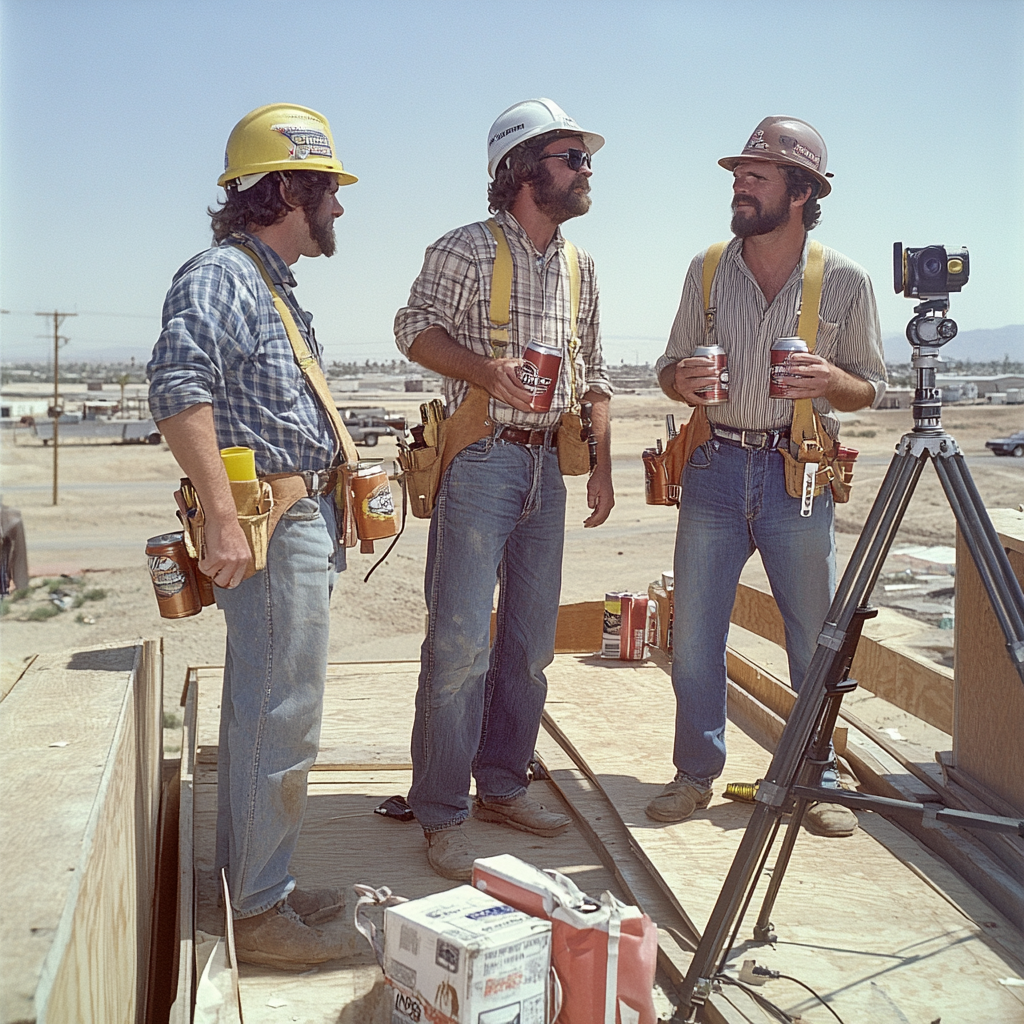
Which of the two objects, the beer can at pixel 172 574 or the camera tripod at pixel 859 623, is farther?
the beer can at pixel 172 574

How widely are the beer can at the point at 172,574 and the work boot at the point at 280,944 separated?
871 mm

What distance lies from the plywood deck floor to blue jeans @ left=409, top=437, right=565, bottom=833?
1.04ft

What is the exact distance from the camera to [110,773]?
2205mm

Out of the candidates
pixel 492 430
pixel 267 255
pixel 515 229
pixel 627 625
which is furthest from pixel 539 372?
pixel 627 625

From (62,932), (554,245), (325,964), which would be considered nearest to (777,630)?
(554,245)

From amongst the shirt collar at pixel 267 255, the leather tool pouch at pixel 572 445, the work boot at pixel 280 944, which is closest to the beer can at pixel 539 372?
the leather tool pouch at pixel 572 445

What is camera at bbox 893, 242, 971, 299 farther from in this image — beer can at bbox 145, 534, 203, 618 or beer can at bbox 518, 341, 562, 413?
beer can at bbox 145, 534, 203, 618

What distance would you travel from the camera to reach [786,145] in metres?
3.75

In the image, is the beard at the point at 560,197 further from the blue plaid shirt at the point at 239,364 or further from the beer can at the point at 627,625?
the beer can at the point at 627,625

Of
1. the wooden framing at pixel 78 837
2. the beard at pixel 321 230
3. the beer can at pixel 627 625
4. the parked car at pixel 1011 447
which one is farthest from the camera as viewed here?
the parked car at pixel 1011 447

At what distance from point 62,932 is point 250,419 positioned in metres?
1.61

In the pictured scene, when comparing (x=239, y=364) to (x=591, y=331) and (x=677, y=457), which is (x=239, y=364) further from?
(x=677, y=457)

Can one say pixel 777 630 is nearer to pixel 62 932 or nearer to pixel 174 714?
pixel 62 932

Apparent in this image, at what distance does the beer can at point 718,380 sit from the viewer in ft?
11.6
